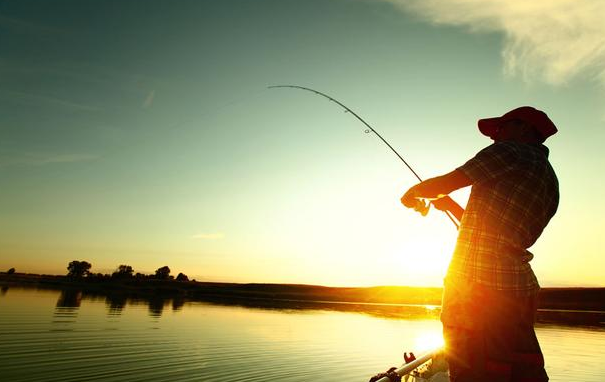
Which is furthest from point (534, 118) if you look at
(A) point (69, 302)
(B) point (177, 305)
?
(B) point (177, 305)

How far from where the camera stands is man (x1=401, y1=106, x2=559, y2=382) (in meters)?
2.94

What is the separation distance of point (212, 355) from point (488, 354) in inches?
1019

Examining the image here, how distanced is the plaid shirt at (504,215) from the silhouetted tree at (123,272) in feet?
704

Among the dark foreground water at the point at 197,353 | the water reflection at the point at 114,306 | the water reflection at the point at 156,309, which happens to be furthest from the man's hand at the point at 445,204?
the water reflection at the point at 114,306

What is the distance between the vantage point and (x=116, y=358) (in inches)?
871

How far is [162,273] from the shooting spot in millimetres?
187000

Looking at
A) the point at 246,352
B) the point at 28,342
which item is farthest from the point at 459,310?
the point at 28,342

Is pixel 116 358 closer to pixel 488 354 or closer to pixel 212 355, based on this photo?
pixel 212 355

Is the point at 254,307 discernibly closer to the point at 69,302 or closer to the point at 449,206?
the point at 69,302

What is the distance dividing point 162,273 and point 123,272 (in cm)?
2351

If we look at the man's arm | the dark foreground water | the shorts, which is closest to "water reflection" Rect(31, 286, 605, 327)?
the dark foreground water

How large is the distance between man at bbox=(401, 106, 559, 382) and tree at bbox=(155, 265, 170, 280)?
201904 millimetres

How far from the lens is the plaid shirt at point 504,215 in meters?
3.10

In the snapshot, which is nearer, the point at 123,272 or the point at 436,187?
the point at 436,187
